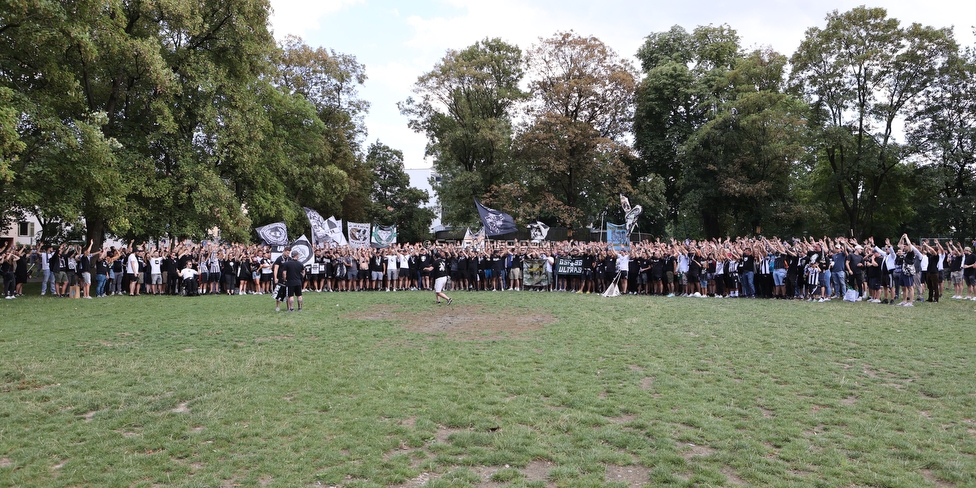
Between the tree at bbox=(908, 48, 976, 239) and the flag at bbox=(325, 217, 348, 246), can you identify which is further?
the tree at bbox=(908, 48, 976, 239)

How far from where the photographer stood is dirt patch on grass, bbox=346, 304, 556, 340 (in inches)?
512

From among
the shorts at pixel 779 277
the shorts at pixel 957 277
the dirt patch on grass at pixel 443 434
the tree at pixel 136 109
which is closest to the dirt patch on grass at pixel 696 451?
the dirt patch on grass at pixel 443 434

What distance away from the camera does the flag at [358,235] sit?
31.1 meters

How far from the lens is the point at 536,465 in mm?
5477

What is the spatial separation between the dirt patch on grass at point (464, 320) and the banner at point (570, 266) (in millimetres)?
7803

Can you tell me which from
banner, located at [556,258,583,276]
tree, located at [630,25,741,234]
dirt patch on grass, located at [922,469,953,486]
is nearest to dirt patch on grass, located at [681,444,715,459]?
dirt patch on grass, located at [922,469,953,486]

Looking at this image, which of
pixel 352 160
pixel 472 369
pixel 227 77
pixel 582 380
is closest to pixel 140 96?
pixel 227 77

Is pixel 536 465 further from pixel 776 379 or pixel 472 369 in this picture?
pixel 776 379

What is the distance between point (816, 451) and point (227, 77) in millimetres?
29305

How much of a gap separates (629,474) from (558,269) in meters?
20.0

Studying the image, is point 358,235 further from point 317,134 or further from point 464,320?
point 464,320

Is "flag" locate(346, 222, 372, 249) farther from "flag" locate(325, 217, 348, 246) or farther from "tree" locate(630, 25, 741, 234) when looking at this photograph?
"tree" locate(630, 25, 741, 234)

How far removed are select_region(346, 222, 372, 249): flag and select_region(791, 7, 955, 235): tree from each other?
28.7 meters

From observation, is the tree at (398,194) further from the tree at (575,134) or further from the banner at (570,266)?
the banner at (570,266)
